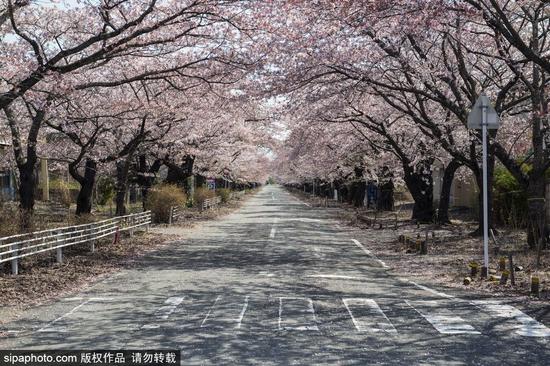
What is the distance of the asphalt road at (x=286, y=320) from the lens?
6.14m

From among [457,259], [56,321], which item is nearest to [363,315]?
[56,321]

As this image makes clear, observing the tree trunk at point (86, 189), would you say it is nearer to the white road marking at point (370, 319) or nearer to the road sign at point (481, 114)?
the road sign at point (481, 114)

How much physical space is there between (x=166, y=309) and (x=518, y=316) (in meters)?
5.04

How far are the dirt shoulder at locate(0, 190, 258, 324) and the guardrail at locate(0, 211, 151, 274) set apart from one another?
1.02ft

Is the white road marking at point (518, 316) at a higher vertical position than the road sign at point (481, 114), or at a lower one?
lower

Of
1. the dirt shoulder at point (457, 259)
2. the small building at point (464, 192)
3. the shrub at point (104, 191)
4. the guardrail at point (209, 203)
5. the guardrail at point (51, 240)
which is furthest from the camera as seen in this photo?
the shrub at point (104, 191)

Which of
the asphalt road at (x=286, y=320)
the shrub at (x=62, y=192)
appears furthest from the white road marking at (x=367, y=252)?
the shrub at (x=62, y=192)

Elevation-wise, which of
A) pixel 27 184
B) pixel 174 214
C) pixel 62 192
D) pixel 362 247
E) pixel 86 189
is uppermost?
pixel 27 184

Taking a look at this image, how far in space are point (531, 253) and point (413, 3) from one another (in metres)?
7.67

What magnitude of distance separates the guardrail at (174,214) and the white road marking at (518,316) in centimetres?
2103

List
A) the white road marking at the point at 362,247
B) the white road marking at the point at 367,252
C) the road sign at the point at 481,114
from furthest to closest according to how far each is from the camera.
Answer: the white road marking at the point at 362,247
the white road marking at the point at 367,252
the road sign at the point at 481,114

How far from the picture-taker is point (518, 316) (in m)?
8.03

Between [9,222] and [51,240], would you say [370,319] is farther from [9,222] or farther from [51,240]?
[9,222]

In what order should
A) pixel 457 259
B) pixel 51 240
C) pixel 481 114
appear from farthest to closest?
pixel 457 259 → pixel 51 240 → pixel 481 114
